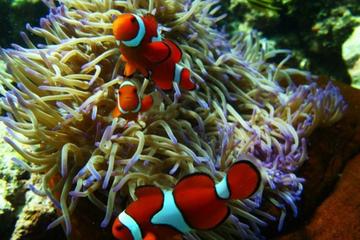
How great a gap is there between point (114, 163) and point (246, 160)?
2.82 ft

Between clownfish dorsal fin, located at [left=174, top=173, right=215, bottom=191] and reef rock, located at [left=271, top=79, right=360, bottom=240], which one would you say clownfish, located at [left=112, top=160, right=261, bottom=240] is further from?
reef rock, located at [left=271, top=79, right=360, bottom=240]

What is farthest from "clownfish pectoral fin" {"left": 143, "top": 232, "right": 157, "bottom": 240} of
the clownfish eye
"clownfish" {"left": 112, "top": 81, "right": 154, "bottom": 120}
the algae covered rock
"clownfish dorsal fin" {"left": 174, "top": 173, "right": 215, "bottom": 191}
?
the algae covered rock

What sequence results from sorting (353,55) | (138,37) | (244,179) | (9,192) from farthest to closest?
(353,55) → (9,192) → (138,37) → (244,179)

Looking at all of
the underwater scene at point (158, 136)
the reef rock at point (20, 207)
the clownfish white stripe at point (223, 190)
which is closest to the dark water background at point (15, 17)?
the underwater scene at point (158, 136)

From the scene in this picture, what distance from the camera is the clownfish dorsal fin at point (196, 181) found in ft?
5.33

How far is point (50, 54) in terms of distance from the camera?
2391 millimetres

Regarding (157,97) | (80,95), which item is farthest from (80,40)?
(157,97)

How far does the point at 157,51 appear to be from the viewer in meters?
2.01

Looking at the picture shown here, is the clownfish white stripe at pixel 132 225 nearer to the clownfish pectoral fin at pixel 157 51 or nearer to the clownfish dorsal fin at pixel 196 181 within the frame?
the clownfish dorsal fin at pixel 196 181

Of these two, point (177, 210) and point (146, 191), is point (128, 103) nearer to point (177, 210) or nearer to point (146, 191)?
point (146, 191)

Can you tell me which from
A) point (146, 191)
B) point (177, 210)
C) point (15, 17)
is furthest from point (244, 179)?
point (15, 17)

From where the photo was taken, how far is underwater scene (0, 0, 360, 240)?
1984 millimetres

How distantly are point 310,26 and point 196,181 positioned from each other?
3.80 metres

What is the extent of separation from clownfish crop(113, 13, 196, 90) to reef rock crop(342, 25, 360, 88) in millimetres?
2981
